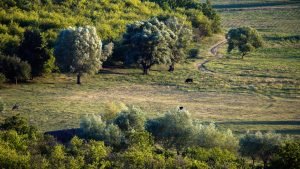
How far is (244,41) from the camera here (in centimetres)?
10244

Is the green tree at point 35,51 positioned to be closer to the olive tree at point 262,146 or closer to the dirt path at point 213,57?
the dirt path at point 213,57

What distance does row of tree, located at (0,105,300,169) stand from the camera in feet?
131

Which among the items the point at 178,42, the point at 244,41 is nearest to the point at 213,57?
the point at 244,41

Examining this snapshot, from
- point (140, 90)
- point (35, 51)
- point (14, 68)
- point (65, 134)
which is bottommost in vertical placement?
point (65, 134)

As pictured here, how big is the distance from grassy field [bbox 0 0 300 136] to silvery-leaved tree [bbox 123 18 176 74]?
2.38 m

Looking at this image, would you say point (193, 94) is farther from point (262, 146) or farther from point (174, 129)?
point (262, 146)

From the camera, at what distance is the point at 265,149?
44.7m

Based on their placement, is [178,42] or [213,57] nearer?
[178,42]

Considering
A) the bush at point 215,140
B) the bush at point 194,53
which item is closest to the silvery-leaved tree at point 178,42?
the bush at point 194,53

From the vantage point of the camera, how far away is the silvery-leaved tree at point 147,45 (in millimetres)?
86375

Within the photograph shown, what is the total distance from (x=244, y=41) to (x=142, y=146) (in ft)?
208

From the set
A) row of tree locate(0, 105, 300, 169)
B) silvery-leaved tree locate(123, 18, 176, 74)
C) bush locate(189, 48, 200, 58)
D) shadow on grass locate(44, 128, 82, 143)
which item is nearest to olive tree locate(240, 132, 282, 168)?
row of tree locate(0, 105, 300, 169)

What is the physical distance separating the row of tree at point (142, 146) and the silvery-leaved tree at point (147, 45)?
34.0 metres

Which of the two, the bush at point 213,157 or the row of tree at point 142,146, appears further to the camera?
the bush at point 213,157
